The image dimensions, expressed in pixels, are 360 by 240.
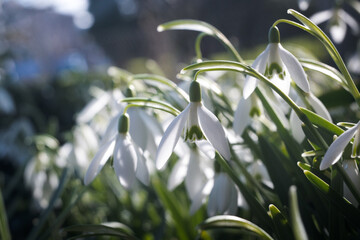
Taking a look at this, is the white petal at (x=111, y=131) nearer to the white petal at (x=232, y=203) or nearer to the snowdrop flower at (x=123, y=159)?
the snowdrop flower at (x=123, y=159)

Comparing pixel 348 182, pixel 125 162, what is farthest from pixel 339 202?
pixel 125 162

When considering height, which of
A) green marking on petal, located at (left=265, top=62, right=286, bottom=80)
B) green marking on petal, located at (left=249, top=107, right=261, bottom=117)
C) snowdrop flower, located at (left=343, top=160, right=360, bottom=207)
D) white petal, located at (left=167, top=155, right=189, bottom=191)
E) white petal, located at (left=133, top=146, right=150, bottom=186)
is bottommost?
snowdrop flower, located at (left=343, top=160, right=360, bottom=207)

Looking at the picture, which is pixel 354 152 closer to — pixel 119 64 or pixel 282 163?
pixel 282 163

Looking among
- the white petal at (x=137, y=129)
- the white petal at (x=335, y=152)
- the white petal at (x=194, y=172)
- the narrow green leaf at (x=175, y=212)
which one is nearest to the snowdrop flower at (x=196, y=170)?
the white petal at (x=194, y=172)

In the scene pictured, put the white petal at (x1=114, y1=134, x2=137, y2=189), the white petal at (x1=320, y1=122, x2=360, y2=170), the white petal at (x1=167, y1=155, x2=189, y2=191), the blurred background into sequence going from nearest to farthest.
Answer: the white petal at (x1=320, y1=122, x2=360, y2=170) < the white petal at (x1=114, y1=134, x2=137, y2=189) < the white petal at (x1=167, y1=155, x2=189, y2=191) < the blurred background

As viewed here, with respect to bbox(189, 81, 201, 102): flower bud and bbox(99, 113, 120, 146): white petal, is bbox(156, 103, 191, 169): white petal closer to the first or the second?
bbox(189, 81, 201, 102): flower bud

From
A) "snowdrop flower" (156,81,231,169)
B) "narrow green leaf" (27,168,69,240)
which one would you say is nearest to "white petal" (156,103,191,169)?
"snowdrop flower" (156,81,231,169)

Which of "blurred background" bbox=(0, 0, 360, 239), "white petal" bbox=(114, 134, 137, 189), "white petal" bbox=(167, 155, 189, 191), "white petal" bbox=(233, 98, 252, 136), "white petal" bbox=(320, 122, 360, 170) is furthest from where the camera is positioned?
"blurred background" bbox=(0, 0, 360, 239)
